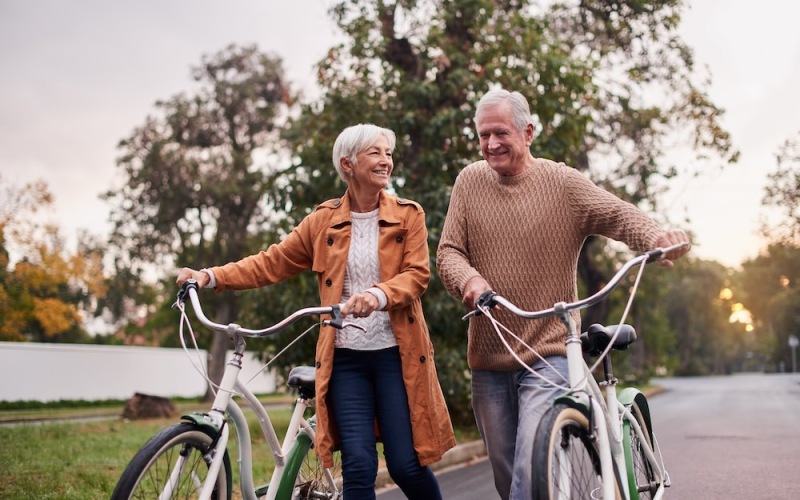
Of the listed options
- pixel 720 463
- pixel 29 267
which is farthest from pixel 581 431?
pixel 29 267

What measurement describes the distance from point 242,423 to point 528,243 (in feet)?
4.64

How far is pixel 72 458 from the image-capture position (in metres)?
9.24

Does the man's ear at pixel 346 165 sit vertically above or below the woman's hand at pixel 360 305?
above

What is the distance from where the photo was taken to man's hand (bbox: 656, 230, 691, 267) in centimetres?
339

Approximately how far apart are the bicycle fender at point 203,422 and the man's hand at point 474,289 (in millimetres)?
1050

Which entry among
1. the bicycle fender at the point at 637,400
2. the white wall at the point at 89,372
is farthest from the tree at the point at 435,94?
the white wall at the point at 89,372

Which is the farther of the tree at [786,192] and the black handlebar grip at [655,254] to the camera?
the tree at [786,192]

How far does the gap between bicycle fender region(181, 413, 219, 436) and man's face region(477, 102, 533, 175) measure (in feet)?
5.09

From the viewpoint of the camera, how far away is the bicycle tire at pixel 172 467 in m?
3.02

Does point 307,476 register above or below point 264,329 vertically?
below

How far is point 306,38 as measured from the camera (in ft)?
47.5

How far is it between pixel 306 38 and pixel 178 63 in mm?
15422

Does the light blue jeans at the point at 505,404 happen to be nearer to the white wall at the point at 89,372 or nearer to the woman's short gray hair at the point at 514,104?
the woman's short gray hair at the point at 514,104

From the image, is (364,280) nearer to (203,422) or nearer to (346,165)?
(346,165)
